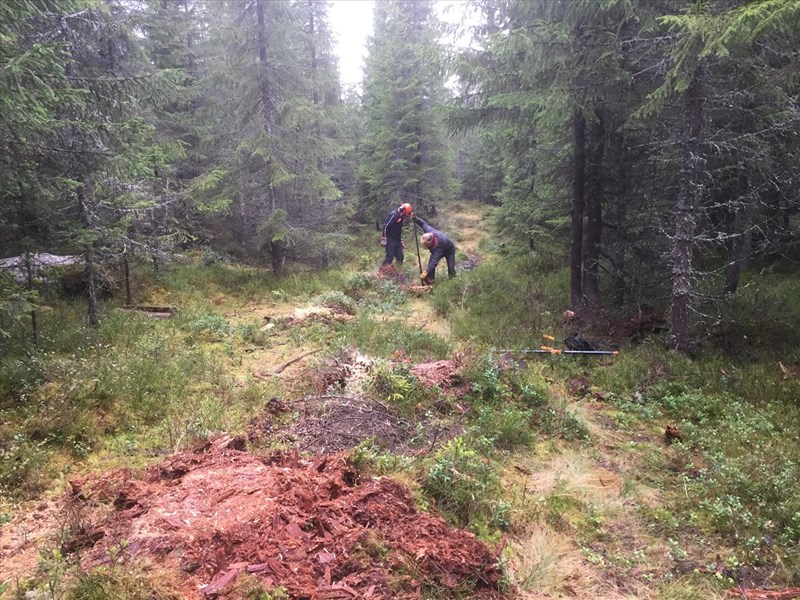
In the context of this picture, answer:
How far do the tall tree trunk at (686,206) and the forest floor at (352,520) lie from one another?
9.51 feet

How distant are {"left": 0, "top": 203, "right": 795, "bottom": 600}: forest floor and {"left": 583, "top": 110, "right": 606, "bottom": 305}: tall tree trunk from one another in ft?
18.0

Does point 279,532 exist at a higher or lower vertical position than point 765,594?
higher

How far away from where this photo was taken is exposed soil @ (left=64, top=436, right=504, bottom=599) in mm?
3201

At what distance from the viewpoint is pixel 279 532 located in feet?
11.5

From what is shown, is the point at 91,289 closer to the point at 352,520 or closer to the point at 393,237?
the point at 352,520

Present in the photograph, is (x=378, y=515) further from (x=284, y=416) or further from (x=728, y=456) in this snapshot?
(x=728, y=456)

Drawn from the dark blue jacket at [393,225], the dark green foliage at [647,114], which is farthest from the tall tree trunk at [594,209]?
the dark blue jacket at [393,225]

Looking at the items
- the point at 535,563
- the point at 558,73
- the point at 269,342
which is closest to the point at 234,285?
the point at 269,342

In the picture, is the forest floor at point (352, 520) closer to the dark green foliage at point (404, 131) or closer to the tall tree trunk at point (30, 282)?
the tall tree trunk at point (30, 282)

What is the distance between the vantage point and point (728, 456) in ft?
19.1

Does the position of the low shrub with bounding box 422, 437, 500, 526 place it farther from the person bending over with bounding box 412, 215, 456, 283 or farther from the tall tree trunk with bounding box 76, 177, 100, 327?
the person bending over with bounding box 412, 215, 456, 283

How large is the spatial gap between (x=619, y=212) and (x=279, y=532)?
1082 centimetres

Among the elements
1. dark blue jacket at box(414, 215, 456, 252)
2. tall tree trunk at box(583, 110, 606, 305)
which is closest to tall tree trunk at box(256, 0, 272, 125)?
dark blue jacket at box(414, 215, 456, 252)

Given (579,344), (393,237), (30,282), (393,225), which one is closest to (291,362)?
(30,282)
